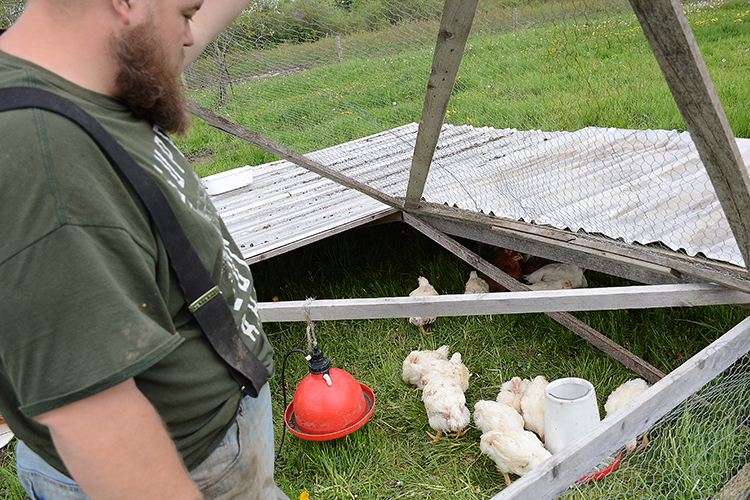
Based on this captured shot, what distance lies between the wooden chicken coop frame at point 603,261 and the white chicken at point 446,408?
1.42 feet

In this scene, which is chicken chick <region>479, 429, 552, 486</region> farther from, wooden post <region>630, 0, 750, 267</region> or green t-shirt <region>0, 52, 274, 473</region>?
green t-shirt <region>0, 52, 274, 473</region>

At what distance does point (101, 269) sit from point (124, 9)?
0.38 metres

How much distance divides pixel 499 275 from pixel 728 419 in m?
1.29

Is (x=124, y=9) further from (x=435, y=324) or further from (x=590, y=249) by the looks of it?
(x=435, y=324)

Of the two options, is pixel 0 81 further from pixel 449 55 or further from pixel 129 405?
pixel 449 55

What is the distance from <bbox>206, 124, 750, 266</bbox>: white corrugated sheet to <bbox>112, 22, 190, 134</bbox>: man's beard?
2.12m

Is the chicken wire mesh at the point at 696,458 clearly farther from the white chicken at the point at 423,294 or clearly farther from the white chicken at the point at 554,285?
the white chicken at the point at 423,294

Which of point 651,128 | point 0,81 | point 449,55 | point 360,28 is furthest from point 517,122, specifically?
point 0,81

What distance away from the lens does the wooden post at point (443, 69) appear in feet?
5.87

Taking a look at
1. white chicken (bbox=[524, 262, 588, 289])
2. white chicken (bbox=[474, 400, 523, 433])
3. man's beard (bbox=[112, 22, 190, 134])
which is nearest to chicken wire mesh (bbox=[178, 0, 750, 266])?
white chicken (bbox=[524, 262, 588, 289])

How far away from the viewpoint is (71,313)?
63cm

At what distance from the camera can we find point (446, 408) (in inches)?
91.7

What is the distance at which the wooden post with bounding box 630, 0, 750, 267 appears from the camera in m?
1.25

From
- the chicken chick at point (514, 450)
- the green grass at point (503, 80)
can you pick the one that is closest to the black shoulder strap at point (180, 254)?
the chicken chick at point (514, 450)
